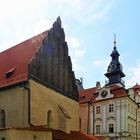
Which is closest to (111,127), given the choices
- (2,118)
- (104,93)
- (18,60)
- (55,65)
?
(104,93)

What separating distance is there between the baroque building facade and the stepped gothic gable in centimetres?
1846

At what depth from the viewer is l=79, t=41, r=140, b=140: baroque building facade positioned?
5153cm

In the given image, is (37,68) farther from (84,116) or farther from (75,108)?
(84,116)

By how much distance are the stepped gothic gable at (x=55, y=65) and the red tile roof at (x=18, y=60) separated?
0.58 meters

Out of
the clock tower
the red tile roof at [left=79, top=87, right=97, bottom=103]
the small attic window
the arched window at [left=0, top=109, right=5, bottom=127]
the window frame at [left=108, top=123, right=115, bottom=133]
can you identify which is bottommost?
the window frame at [left=108, top=123, right=115, bottom=133]

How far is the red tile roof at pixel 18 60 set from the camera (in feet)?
91.0

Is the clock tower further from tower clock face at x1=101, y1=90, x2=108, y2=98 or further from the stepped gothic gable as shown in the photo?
the stepped gothic gable

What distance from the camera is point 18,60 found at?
30062 mm

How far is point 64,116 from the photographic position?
30.6 metres

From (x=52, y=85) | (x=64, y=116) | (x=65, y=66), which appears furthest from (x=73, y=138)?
(x=65, y=66)

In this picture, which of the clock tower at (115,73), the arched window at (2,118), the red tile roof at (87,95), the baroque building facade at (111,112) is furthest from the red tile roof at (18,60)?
the clock tower at (115,73)

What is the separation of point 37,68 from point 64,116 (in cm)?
551

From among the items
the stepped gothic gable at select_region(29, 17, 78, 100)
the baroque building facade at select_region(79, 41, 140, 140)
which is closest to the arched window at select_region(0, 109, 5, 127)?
the stepped gothic gable at select_region(29, 17, 78, 100)

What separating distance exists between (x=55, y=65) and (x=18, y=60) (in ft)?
11.8
